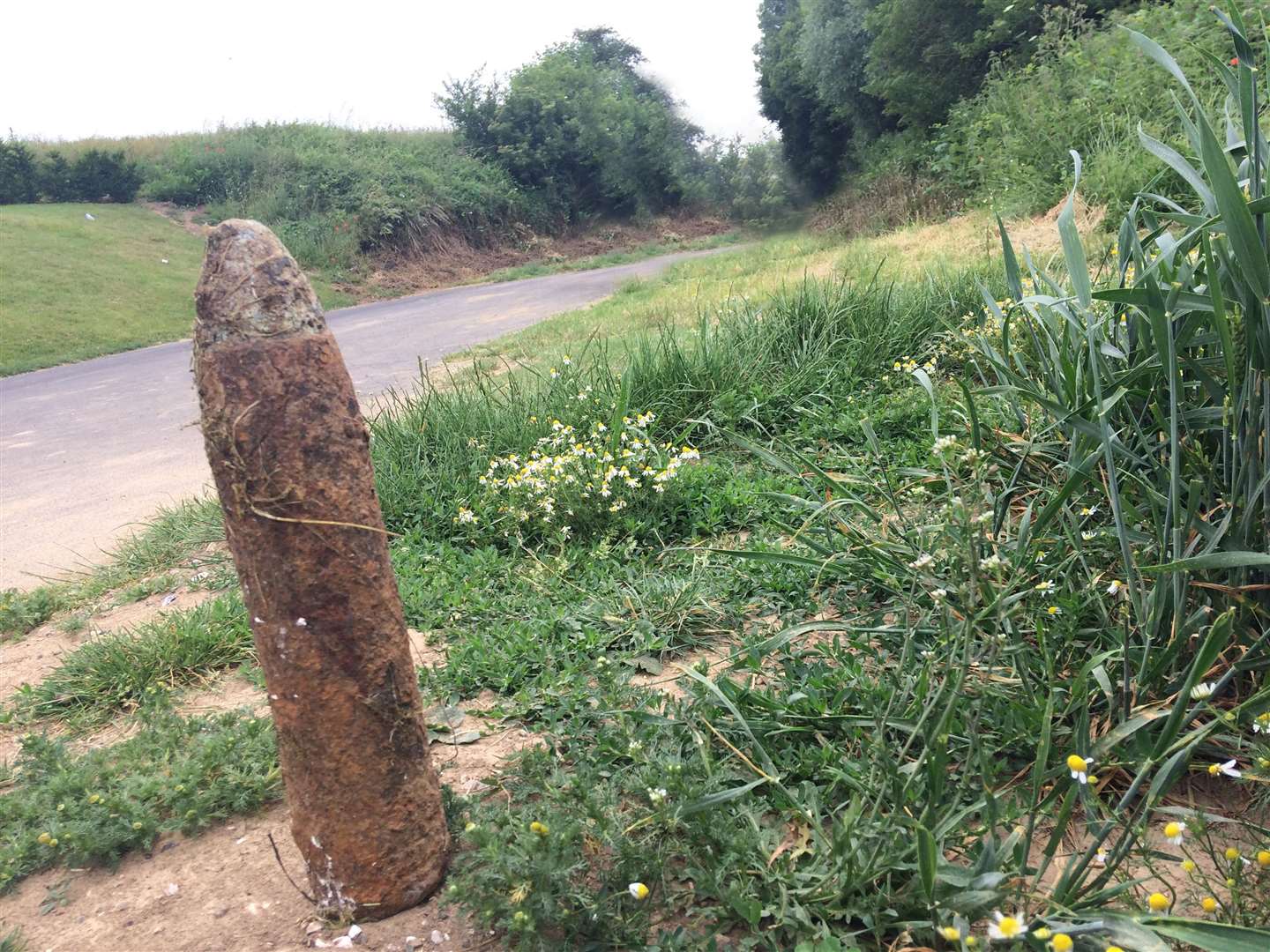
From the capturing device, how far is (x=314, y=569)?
6.19 ft

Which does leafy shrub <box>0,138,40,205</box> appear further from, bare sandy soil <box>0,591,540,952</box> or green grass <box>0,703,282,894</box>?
bare sandy soil <box>0,591,540,952</box>

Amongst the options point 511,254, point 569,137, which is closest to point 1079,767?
point 511,254

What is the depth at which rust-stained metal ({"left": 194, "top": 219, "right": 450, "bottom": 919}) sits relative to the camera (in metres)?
1.86

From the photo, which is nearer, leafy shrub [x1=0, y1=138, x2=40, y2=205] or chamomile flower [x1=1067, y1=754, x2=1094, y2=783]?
chamomile flower [x1=1067, y1=754, x2=1094, y2=783]

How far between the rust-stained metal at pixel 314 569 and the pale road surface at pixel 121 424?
25 centimetres

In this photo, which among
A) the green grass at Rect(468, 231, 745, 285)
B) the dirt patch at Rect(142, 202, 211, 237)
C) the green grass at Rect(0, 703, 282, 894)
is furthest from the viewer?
the dirt patch at Rect(142, 202, 211, 237)

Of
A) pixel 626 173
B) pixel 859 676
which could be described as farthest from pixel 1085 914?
pixel 626 173

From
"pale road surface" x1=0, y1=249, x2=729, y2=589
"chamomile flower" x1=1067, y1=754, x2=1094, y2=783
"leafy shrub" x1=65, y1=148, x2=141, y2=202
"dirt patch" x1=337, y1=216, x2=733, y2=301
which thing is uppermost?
"leafy shrub" x1=65, y1=148, x2=141, y2=202

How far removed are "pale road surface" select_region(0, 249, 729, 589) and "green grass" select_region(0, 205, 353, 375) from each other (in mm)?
1415

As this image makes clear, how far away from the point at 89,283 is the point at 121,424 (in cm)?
1159

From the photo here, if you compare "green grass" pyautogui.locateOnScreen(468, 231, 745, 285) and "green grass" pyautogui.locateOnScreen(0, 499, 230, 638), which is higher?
"green grass" pyautogui.locateOnScreen(468, 231, 745, 285)

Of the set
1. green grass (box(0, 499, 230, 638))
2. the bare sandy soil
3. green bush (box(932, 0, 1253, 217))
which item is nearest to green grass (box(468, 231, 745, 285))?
green bush (box(932, 0, 1253, 217))

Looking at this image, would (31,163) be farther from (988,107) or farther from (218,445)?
(218,445)

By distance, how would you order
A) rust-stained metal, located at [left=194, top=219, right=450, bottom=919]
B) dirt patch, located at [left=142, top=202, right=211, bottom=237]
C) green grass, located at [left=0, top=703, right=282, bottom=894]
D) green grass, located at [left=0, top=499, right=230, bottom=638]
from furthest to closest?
dirt patch, located at [left=142, top=202, right=211, bottom=237] → green grass, located at [left=0, top=499, right=230, bottom=638] → green grass, located at [left=0, top=703, right=282, bottom=894] → rust-stained metal, located at [left=194, top=219, right=450, bottom=919]
